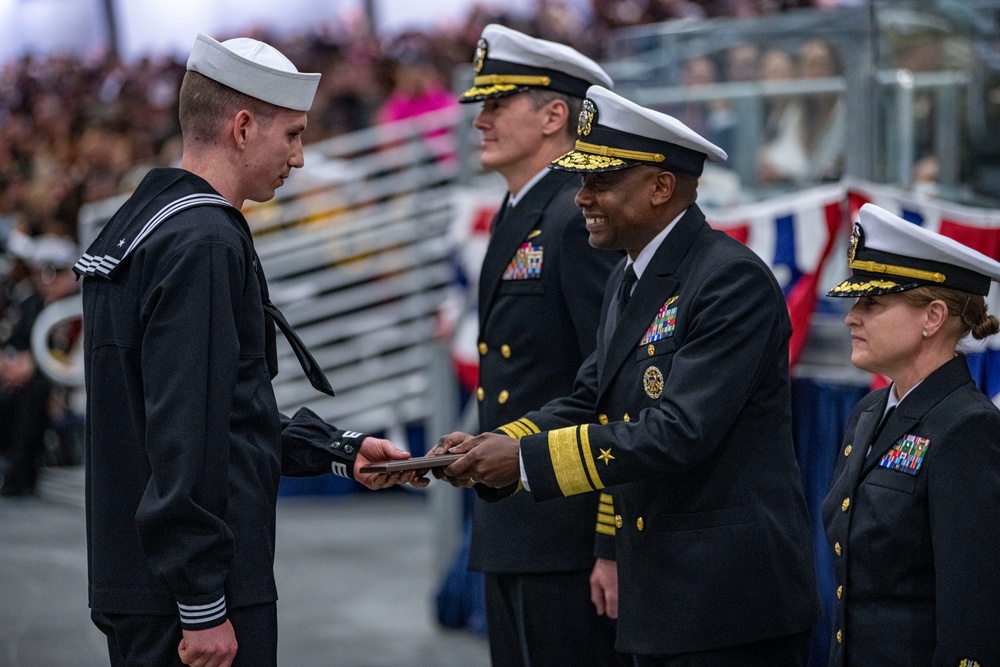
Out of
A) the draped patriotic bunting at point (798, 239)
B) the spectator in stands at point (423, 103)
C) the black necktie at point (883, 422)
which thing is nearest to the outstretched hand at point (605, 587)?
→ the black necktie at point (883, 422)

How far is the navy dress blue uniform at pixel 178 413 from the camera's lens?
7.24 ft

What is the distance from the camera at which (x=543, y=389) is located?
10.1ft

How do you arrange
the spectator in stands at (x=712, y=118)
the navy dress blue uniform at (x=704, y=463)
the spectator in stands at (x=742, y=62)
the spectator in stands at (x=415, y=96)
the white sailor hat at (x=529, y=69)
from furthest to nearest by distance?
the spectator in stands at (x=415, y=96) < the spectator in stands at (x=742, y=62) < the spectator in stands at (x=712, y=118) < the white sailor hat at (x=529, y=69) < the navy dress blue uniform at (x=704, y=463)

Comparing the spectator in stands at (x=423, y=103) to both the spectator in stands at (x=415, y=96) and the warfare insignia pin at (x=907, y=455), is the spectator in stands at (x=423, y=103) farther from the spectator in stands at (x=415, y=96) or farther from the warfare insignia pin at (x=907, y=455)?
the warfare insignia pin at (x=907, y=455)

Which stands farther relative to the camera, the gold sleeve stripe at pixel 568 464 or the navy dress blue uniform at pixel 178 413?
the gold sleeve stripe at pixel 568 464

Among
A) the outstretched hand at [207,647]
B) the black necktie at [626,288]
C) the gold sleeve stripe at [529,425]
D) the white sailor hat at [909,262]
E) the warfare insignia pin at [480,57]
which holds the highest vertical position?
the warfare insignia pin at [480,57]

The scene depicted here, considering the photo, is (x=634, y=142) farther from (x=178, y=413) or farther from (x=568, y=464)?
(x=178, y=413)

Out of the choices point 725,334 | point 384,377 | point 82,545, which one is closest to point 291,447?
point 725,334

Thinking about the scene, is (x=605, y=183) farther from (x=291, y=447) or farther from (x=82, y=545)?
(x=82, y=545)

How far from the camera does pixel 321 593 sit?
596 centimetres

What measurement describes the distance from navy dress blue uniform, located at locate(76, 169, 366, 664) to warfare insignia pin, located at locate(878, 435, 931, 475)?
1085mm

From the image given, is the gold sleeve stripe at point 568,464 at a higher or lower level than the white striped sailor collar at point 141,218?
lower

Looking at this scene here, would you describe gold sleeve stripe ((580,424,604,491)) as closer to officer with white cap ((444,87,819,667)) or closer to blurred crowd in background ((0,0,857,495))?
officer with white cap ((444,87,819,667))

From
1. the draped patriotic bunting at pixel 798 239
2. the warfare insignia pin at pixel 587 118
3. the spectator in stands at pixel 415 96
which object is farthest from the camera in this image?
the spectator in stands at pixel 415 96
